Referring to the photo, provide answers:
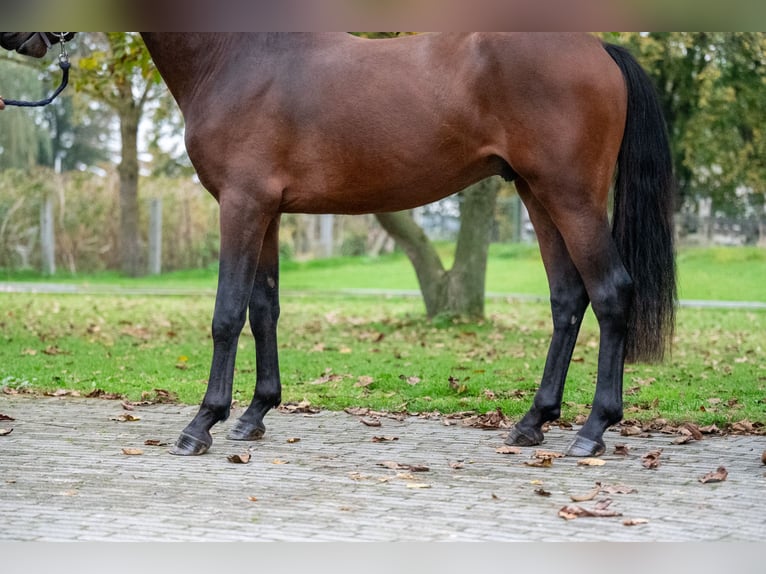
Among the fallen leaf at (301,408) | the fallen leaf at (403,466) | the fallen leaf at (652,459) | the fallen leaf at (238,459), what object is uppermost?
the fallen leaf at (652,459)

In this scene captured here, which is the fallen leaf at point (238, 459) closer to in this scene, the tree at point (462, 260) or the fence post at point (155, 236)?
the tree at point (462, 260)

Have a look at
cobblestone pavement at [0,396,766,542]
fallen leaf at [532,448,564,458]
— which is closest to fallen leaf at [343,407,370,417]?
cobblestone pavement at [0,396,766,542]

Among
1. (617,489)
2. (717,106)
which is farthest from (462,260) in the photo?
(717,106)

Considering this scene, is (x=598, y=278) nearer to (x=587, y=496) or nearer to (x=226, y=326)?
(x=587, y=496)

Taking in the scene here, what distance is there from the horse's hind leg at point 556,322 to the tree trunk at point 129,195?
19.5 metres

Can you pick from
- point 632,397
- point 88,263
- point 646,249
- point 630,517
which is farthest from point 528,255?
point 630,517

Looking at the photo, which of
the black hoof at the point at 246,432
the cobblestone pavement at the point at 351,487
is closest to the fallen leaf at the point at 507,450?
the cobblestone pavement at the point at 351,487

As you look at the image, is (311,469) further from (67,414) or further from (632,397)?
(632,397)

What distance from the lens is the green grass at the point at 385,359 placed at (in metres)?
7.59

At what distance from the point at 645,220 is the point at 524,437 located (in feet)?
4.80

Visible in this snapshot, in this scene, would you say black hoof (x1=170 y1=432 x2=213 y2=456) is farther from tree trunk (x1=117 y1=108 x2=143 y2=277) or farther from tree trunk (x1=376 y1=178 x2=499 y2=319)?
tree trunk (x1=117 y1=108 x2=143 y2=277)

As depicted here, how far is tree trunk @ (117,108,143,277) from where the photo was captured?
2416 cm

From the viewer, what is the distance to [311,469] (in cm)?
512

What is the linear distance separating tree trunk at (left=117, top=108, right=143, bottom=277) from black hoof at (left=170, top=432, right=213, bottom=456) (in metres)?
19.5
